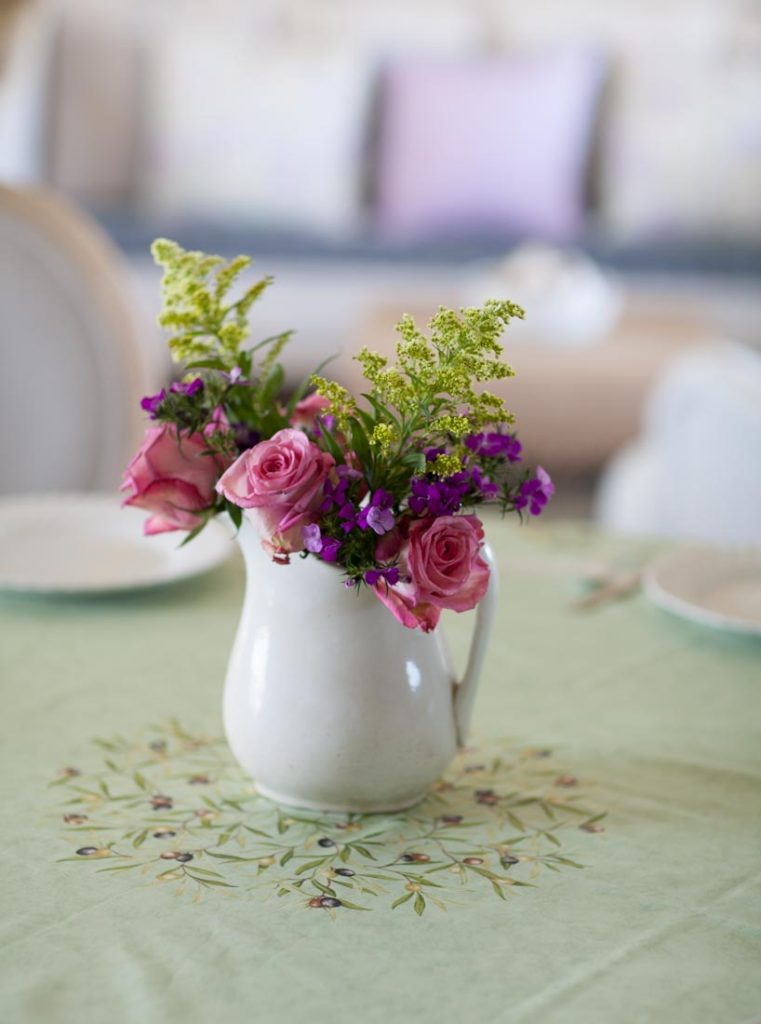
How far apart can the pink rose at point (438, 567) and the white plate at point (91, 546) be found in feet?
1.58

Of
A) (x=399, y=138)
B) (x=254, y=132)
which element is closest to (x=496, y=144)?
(x=399, y=138)

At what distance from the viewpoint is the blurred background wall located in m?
4.37

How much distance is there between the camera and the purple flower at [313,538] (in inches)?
27.3

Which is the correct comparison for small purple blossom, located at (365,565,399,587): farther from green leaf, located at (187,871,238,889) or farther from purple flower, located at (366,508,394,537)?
green leaf, located at (187,871,238,889)

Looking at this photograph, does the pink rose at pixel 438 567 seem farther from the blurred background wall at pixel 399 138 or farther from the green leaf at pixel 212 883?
the blurred background wall at pixel 399 138

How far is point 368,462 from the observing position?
0.71 m

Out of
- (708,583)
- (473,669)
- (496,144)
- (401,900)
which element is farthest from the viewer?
(496,144)

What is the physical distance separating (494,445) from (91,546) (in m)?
0.64

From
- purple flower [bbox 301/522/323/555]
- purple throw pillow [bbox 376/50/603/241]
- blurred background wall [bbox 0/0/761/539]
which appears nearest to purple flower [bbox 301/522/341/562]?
purple flower [bbox 301/522/323/555]

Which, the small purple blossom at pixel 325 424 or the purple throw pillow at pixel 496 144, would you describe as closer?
the small purple blossom at pixel 325 424

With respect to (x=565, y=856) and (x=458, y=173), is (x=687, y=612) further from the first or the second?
(x=458, y=173)

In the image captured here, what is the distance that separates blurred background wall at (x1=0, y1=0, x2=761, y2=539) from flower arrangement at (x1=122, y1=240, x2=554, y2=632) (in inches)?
133

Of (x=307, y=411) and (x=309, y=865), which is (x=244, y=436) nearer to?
(x=307, y=411)

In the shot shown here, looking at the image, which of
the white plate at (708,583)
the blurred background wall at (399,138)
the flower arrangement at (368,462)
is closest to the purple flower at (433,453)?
the flower arrangement at (368,462)
